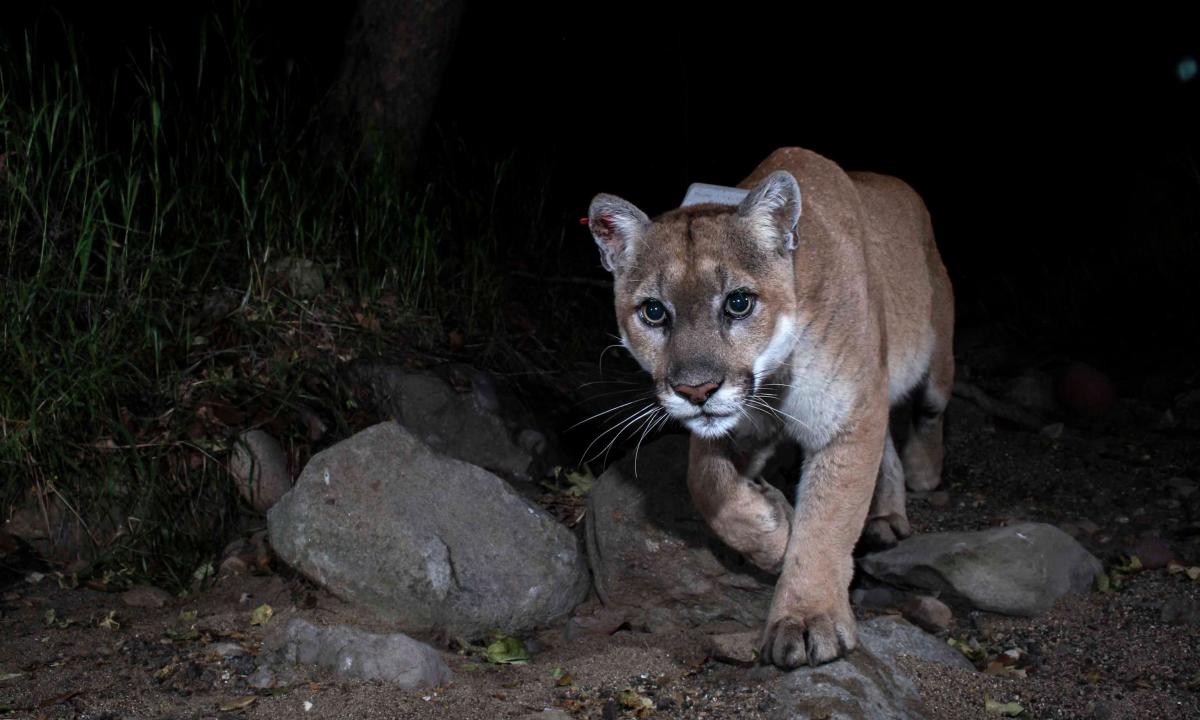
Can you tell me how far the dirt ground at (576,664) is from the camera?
3.47 metres

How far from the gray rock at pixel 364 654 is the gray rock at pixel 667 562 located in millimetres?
937

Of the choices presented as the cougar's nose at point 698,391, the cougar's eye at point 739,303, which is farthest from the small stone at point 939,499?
the cougar's nose at point 698,391

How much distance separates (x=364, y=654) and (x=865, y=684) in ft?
4.94

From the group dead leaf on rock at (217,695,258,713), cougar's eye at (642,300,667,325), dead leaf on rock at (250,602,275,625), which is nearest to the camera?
dead leaf on rock at (217,695,258,713)

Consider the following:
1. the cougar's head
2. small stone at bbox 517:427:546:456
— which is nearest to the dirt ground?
the cougar's head

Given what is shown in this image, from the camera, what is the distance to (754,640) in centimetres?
386

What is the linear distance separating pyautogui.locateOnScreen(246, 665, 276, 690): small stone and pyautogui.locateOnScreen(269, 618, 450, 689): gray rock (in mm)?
89

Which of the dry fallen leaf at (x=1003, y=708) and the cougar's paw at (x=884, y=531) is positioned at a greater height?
the dry fallen leaf at (x=1003, y=708)

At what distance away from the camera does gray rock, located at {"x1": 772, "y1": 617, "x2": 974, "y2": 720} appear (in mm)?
Result: 3291

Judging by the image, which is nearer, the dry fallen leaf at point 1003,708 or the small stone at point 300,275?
the dry fallen leaf at point 1003,708

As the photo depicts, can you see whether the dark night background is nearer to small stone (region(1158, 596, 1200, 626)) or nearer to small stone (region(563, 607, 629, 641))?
small stone (region(1158, 596, 1200, 626))

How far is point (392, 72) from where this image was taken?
6.12 metres

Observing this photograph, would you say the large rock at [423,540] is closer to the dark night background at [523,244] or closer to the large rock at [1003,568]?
the dark night background at [523,244]

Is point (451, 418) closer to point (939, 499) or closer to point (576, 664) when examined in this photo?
point (576, 664)
